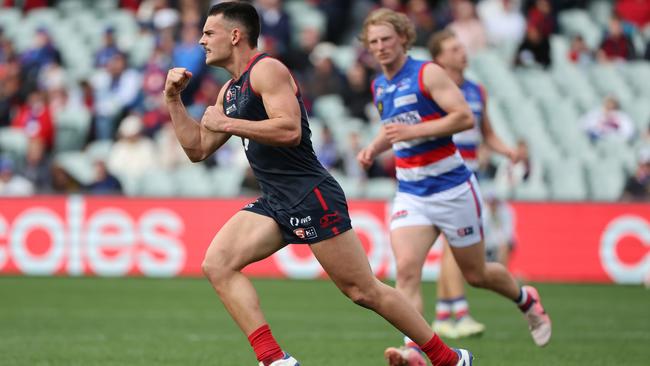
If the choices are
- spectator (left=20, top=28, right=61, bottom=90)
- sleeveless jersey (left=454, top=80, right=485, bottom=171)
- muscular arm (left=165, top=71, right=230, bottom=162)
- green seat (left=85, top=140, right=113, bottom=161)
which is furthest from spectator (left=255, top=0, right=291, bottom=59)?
muscular arm (left=165, top=71, right=230, bottom=162)

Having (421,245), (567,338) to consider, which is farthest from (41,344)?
(567,338)

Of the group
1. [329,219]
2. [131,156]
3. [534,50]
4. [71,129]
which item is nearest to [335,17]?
[534,50]

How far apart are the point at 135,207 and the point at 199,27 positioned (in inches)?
224

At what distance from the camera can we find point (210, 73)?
875 inches

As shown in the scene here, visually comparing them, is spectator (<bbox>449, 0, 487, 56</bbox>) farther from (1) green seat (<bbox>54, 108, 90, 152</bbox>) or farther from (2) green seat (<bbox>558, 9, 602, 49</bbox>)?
(1) green seat (<bbox>54, 108, 90, 152</bbox>)

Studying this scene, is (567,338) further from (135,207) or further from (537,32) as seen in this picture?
(537,32)

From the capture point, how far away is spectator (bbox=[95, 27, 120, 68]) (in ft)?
77.0

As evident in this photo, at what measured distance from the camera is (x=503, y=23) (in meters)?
22.9

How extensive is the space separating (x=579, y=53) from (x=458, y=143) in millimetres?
11963

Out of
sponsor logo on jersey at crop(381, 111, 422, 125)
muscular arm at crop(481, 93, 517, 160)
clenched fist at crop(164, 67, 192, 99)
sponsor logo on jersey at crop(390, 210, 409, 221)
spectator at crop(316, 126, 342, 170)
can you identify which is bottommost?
spectator at crop(316, 126, 342, 170)

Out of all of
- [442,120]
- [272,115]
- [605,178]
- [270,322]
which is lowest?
[605,178]

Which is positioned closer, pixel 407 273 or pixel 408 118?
pixel 407 273

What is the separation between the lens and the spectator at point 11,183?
66.2 feet

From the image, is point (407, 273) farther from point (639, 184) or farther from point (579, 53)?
point (579, 53)
